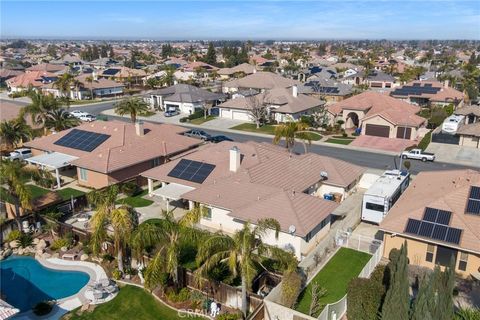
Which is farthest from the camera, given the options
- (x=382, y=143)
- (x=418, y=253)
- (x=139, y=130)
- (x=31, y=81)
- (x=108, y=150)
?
(x=31, y=81)

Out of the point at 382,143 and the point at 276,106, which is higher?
the point at 276,106

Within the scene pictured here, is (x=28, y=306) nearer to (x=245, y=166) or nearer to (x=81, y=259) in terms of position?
(x=81, y=259)

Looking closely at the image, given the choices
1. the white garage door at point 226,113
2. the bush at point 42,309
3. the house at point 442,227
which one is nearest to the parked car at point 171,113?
the white garage door at point 226,113

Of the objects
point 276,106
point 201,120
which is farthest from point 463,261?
point 201,120

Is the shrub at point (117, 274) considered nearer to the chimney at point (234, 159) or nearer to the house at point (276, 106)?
the chimney at point (234, 159)

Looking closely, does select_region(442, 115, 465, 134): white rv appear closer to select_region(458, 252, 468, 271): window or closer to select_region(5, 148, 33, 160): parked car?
select_region(458, 252, 468, 271): window

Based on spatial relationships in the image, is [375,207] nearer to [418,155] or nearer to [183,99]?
[418,155]
